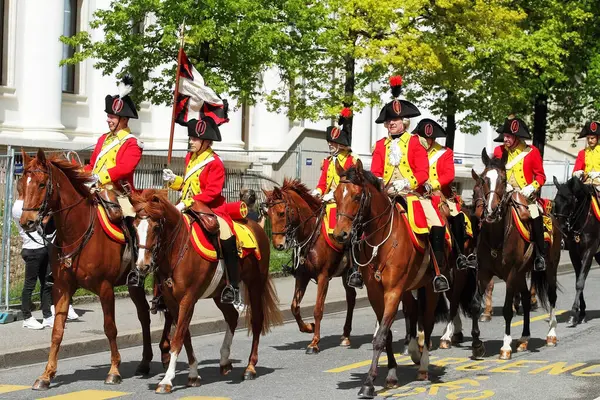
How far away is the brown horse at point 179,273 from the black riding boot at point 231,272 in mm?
132

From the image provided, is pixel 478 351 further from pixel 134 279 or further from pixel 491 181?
pixel 134 279

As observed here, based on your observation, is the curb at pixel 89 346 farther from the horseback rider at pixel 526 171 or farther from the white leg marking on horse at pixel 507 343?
the horseback rider at pixel 526 171

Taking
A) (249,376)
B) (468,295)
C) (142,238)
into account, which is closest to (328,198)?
(468,295)

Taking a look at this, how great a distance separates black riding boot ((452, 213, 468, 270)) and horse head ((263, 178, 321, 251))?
7.10ft

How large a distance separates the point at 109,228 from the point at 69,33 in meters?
20.5

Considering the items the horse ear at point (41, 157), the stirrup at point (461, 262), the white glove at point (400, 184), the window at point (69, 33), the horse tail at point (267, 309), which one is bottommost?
the horse tail at point (267, 309)

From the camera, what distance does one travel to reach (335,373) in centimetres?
1330

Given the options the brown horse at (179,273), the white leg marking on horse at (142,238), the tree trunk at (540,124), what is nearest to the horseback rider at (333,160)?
→ the brown horse at (179,273)

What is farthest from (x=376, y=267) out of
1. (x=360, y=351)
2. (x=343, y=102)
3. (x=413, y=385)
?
(x=343, y=102)

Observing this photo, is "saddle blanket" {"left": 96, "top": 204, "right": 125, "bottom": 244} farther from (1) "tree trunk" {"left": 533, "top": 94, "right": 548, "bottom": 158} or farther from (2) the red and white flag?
(1) "tree trunk" {"left": 533, "top": 94, "right": 548, "bottom": 158}

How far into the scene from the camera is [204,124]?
12859mm

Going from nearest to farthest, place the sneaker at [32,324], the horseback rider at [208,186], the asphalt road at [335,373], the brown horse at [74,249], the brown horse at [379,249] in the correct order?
the brown horse at [379,249]
the asphalt road at [335,373]
the brown horse at [74,249]
the horseback rider at [208,186]
the sneaker at [32,324]

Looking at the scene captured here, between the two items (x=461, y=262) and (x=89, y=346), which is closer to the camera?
(x=461, y=262)

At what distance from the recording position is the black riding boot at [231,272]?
12.6 metres
